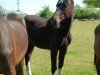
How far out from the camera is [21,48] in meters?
5.87

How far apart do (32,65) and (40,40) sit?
5.56 feet

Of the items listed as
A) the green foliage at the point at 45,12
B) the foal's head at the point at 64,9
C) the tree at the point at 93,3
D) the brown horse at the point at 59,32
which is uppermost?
the foal's head at the point at 64,9

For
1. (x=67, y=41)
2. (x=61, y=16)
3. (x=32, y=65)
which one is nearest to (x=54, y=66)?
(x=67, y=41)

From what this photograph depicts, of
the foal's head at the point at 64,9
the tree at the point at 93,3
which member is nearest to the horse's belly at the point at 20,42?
the foal's head at the point at 64,9

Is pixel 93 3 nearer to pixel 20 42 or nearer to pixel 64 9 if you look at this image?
pixel 64 9

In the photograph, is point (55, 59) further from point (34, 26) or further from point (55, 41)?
point (34, 26)


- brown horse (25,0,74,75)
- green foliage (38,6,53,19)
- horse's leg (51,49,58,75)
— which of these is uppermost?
brown horse (25,0,74,75)

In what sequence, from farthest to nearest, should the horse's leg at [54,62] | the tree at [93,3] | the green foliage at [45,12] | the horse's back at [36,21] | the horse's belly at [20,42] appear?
the tree at [93,3], the green foliage at [45,12], the horse's back at [36,21], the horse's leg at [54,62], the horse's belly at [20,42]

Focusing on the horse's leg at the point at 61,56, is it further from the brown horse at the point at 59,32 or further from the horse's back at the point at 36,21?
the horse's back at the point at 36,21

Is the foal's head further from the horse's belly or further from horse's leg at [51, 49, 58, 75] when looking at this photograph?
the horse's belly

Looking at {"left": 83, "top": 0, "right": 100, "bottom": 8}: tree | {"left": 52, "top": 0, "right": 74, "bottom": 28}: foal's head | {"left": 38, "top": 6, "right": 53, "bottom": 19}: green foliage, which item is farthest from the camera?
{"left": 83, "top": 0, "right": 100, "bottom": 8}: tree

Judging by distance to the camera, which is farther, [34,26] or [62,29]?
[34,26]

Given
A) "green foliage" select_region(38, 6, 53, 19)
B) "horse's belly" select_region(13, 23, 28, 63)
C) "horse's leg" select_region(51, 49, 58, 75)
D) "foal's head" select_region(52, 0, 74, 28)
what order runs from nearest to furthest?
"horse's belly" select_region(13, 23, 28, 63), "foal's head" select_region(52, 0, 74, 28), "horse's leg" select_region(51, 49, 58, 75), "green foliage" select_region(38, 6, 53, 19)

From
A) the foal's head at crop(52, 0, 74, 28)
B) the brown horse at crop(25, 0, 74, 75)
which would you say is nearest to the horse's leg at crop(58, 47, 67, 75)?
the brown horse at crop(25, 0, 74, 75)
